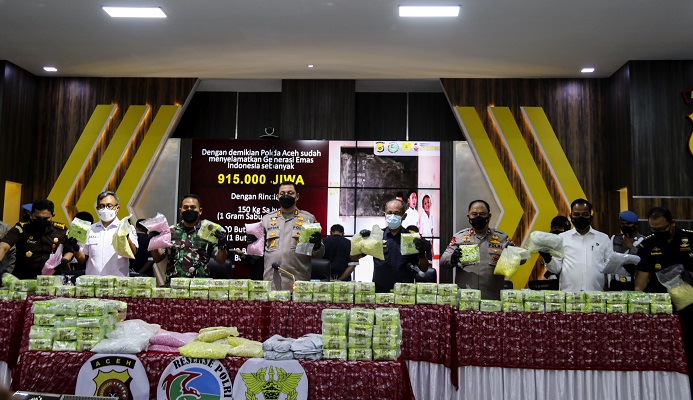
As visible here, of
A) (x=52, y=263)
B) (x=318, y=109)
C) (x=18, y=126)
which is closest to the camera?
(x=52, y=263)

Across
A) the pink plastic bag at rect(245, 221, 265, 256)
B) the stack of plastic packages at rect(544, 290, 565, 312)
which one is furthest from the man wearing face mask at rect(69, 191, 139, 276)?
the stack of plastic packages at rect(544, 290, 565, 312)

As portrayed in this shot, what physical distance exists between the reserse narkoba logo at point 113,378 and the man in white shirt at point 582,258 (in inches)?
131

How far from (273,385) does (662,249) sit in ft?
10.9

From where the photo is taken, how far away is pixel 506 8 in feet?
20.6

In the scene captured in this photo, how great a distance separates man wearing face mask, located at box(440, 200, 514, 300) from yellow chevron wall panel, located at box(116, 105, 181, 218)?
525 cm

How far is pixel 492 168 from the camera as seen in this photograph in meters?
8.57

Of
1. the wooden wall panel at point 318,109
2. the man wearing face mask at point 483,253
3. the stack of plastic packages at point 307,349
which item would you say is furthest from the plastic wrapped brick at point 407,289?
the wooden wall panel at point 318,109

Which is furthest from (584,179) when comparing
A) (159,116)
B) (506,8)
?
(159,116)

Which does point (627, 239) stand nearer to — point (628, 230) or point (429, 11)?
point (628, 230)

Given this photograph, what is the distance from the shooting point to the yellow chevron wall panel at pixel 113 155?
8.80 meters

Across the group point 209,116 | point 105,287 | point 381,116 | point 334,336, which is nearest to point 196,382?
point 334,336

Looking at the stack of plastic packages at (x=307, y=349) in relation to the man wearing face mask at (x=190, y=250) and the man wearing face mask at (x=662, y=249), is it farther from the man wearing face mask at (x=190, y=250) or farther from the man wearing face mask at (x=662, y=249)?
the man wearing face mask at (x=662, y=249)

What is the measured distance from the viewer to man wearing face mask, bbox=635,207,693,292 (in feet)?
15.8

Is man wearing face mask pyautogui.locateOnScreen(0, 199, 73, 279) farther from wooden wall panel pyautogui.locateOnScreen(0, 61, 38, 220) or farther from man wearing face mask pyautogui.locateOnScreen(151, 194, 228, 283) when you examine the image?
wooden wall panel pyautogui.locateOnScreen(0, 61, 38, 220)
